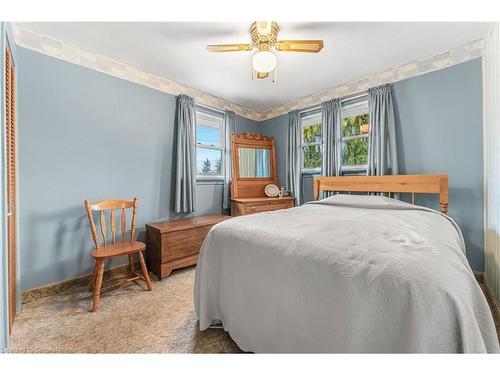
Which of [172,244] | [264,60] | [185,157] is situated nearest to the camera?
[264,60]

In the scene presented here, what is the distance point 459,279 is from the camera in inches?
28.3

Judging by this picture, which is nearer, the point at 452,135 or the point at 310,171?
the point at 452,135

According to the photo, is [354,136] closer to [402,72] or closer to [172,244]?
[402,72]

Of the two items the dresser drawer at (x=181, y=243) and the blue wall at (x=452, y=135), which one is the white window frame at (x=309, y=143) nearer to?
the blue wall at (x=452, y=135)

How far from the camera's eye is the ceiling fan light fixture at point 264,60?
1709mm

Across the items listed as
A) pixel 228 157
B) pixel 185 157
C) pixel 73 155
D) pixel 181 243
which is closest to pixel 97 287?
pixel 181 243

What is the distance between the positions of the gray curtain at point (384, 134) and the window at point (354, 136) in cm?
26

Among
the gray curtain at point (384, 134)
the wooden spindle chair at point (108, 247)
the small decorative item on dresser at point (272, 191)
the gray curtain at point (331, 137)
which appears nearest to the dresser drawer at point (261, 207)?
the small decorative item on dresser at point (272, 191)

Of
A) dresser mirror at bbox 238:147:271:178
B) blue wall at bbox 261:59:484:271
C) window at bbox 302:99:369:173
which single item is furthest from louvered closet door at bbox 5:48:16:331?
blue wall at bbox 261:59:484:271

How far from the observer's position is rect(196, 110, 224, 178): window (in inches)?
130

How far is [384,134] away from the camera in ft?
8.36

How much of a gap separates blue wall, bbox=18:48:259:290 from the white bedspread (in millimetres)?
1561

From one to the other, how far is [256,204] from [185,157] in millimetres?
1267
